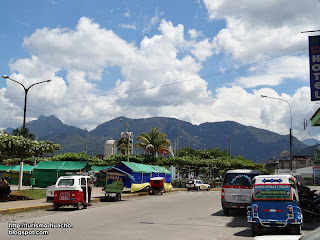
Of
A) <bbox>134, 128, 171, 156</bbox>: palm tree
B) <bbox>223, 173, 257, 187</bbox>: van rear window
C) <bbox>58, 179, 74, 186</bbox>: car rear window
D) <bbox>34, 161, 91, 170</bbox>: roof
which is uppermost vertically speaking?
<bbox>134, 128, 171, 156</bbox>: palm tree

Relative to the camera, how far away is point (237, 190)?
57.6 ft

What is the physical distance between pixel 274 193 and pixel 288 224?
1007 mm

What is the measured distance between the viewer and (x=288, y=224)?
11.4 meters

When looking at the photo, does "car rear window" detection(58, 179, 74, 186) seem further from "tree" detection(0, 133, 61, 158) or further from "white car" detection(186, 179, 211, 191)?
"white car" detection(186, 179, 211, 191)

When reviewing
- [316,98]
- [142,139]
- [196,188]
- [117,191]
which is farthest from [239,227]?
[142,139]

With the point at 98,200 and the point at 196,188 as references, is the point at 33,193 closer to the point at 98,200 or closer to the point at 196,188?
the point at 98,200

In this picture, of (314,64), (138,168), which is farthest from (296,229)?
(138,168)

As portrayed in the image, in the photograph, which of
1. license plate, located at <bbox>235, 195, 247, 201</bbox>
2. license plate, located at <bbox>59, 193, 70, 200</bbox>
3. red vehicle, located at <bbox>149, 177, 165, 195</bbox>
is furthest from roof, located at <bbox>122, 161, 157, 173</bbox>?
license plate, located at <bbox>235, 195, 247, 201</bbox>

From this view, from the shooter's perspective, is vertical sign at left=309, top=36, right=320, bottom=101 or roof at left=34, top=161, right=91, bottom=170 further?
roof at left=34, top=161, right=91, bottom=170

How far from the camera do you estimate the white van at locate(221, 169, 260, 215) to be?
17344 millimetres

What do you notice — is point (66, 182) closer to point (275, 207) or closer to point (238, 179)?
point (238, 179)

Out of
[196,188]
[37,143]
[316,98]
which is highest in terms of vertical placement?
[316,98]

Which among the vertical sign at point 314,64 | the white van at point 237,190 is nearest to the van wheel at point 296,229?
the white van at point 237,190

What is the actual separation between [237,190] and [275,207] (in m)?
5.98
